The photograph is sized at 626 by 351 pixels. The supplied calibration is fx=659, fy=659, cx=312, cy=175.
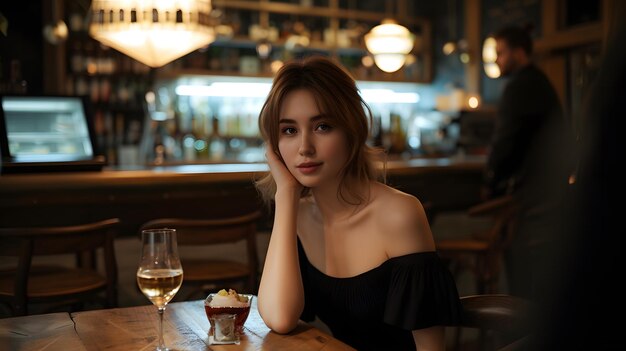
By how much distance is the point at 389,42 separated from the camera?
562 cm

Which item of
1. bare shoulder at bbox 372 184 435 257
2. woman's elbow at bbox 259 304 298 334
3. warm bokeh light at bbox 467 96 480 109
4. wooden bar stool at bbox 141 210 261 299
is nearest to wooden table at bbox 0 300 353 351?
woman's elbow at bbox 259 304 298 334

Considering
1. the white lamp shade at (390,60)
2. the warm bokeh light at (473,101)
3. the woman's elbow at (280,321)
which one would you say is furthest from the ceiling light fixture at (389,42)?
the woman's elbow at (280,321)

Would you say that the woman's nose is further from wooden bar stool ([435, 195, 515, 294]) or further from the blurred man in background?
the blurred man in background

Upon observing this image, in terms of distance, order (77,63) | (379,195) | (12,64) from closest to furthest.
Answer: (379,195), (12,64), (77,63)

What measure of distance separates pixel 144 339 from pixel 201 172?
1985 millimetres

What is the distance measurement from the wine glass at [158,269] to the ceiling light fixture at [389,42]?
14.9 ft

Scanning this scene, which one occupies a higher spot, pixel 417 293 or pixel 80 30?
pixel 80 30

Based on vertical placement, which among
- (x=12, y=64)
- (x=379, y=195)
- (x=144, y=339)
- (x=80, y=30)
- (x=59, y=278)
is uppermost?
(x=80, y=30)

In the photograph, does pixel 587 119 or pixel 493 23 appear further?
pixel 493 23

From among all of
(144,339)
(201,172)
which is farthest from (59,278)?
(144,339)

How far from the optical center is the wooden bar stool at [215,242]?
267cm

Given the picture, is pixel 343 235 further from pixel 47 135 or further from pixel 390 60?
pixel 390 60

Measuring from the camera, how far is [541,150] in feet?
12.6

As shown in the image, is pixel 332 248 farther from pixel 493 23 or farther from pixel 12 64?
pixel 493 23
